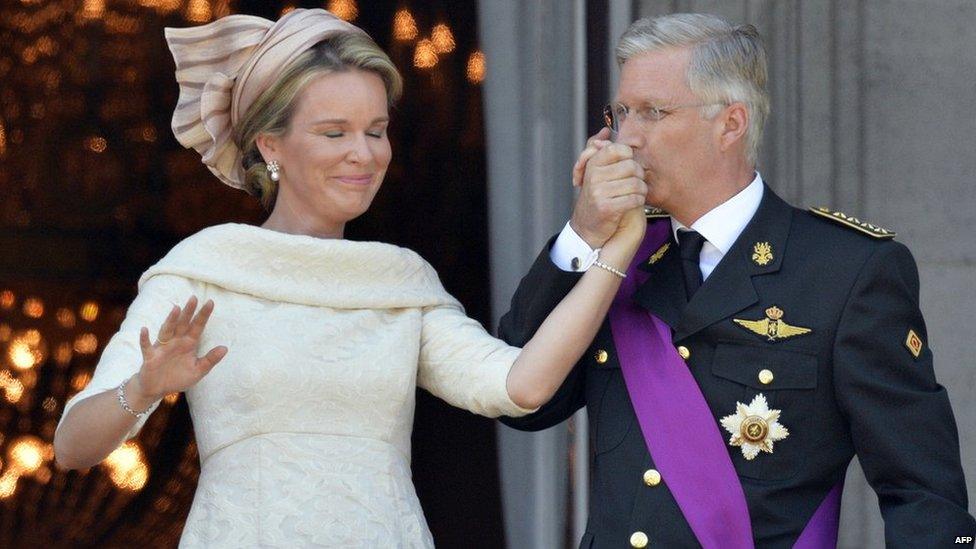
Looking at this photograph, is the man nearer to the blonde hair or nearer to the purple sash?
the purple sash

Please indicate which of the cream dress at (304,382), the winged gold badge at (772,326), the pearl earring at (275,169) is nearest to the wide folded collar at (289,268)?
the cream dress at (304,382)

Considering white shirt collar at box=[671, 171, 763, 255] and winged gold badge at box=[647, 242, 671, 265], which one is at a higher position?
white shirt collar at box=[671, 171, 763, 255]

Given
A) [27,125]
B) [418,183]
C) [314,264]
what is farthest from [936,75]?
[27,125]

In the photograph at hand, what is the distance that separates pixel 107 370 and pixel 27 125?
118cm

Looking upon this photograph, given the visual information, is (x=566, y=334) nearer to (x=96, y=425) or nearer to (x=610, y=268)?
(x=610, y=268)

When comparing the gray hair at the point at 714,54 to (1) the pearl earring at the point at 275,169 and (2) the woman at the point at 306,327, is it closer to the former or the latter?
(2) the woman at the point at 306,327

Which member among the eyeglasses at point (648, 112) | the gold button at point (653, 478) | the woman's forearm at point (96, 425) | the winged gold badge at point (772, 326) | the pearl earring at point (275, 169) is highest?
the eyeglasses at point (648, 112)

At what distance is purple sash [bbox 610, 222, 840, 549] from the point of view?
2.62 metres

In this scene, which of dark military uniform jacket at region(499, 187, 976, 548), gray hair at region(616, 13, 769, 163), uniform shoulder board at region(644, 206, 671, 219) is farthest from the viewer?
uniform shoulder board at region(644, 206, 671, 219)

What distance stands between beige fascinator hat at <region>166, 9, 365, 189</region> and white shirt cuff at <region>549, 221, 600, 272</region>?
0.52 metres

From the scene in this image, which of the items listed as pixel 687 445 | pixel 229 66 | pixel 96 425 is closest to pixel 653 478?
pixel 687 445

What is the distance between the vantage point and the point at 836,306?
2.65 m

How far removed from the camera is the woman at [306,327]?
275 cm

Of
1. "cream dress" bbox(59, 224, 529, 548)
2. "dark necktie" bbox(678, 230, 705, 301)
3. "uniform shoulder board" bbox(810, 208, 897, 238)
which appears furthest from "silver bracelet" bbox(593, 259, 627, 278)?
"uniform shoulder board" bbox(810, 208, 897, 238)
